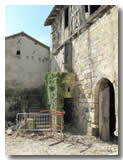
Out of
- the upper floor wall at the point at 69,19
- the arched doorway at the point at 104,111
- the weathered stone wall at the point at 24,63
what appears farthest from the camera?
the weathered stone wall at the point at 24,63

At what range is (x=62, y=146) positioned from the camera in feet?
14.5

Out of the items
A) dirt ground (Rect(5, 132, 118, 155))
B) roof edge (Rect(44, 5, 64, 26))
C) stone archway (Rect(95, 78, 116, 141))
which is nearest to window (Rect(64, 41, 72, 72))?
stone archway (Rect(95, 78, 116, 141))

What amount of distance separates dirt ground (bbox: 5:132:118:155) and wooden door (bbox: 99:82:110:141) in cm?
30

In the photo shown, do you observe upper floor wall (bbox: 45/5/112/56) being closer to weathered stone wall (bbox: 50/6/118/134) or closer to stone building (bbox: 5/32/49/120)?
weathered stone wall (bbox: 50/6/118/134)

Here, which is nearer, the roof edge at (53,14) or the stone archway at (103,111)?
the stone archway at (103,111)

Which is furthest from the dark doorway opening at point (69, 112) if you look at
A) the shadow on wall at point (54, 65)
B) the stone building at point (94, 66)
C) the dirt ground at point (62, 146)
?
the shadow on wall at point (54, 65)

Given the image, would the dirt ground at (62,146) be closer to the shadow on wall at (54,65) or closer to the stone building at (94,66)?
the stone building at (94,66)

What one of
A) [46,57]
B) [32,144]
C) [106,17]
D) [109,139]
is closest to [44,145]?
[32,144]

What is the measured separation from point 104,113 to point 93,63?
1.79 metres

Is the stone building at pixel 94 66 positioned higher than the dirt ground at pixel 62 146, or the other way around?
the stone building at pixel 94 66

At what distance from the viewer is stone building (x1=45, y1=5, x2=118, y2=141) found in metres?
4.33

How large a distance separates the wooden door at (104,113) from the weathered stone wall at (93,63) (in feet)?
0.48

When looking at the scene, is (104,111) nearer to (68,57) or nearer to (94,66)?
(94,66)

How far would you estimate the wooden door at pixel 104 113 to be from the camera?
504 cm
